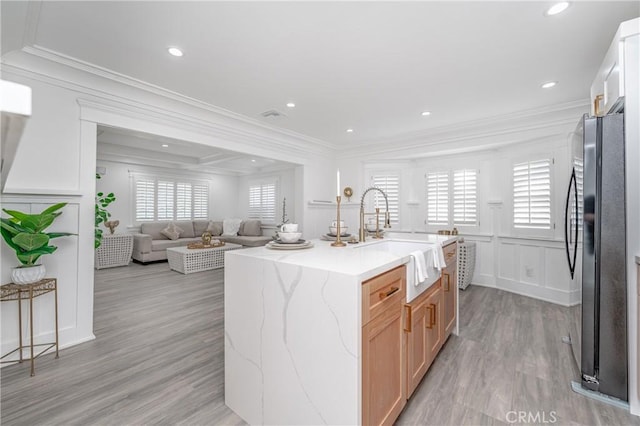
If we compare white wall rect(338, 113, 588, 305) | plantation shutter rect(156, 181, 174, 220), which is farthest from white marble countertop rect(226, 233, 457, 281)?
plantation shutter rect(156, 181, 174, 220)

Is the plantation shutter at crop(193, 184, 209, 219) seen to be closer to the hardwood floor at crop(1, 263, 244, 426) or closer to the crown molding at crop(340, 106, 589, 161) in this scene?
the hardwood floor at crop(1, 263, 244, 426)

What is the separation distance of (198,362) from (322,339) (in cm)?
149

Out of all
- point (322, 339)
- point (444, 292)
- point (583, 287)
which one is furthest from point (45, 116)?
point (583, 287)

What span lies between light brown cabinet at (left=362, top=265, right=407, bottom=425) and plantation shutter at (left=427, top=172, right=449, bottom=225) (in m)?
3.71

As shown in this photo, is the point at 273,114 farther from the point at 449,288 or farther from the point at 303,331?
the point at 303,331

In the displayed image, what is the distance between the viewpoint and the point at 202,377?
2068 mm

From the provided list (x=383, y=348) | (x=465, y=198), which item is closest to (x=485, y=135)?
(x=465, y=198)

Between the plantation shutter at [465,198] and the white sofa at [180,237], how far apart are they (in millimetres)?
4405

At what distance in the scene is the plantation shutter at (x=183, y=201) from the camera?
7608mm

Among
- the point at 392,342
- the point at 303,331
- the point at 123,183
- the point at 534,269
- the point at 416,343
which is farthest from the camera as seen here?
the point at 123,183

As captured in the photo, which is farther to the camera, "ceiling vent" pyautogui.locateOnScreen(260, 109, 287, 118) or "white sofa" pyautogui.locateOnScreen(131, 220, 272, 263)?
"white sofa" pyautogui.locateOnScreen(131, 220, 272, 263)

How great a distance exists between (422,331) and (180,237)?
648 centimetres

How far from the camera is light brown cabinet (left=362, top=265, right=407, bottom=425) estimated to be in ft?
4.18

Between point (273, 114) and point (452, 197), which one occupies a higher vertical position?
point (273, 114)
